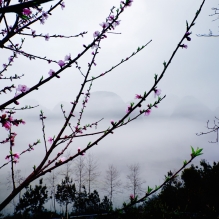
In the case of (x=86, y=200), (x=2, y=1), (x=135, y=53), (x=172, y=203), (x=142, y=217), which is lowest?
(x=86, y=200)

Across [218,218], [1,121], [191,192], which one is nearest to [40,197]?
[191,192]

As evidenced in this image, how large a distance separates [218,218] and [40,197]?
23.8 metres

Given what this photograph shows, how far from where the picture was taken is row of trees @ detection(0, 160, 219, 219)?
950cm

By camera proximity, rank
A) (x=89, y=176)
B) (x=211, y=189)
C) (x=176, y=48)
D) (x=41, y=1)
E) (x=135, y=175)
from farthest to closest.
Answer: (x=135, y=175)
(x=89, y=176)
(x=211, y=189)
(x=176, y=48)
(x=41, y=1)

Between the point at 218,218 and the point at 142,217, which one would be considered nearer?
the point at 218,218

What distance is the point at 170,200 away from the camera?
Result: 683 inches

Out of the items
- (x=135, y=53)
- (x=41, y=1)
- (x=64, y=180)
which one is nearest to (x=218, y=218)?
(x=135, y=53)

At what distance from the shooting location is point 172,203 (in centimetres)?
1691

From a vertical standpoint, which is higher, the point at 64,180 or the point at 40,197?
the point at 64,180

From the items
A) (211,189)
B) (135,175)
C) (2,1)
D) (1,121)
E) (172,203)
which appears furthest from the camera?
(135,175)

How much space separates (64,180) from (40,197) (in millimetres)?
5169

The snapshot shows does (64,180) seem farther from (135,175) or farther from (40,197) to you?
(135,175)

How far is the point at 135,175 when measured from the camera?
44469 millimetres

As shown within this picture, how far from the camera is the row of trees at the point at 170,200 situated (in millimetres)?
9499
